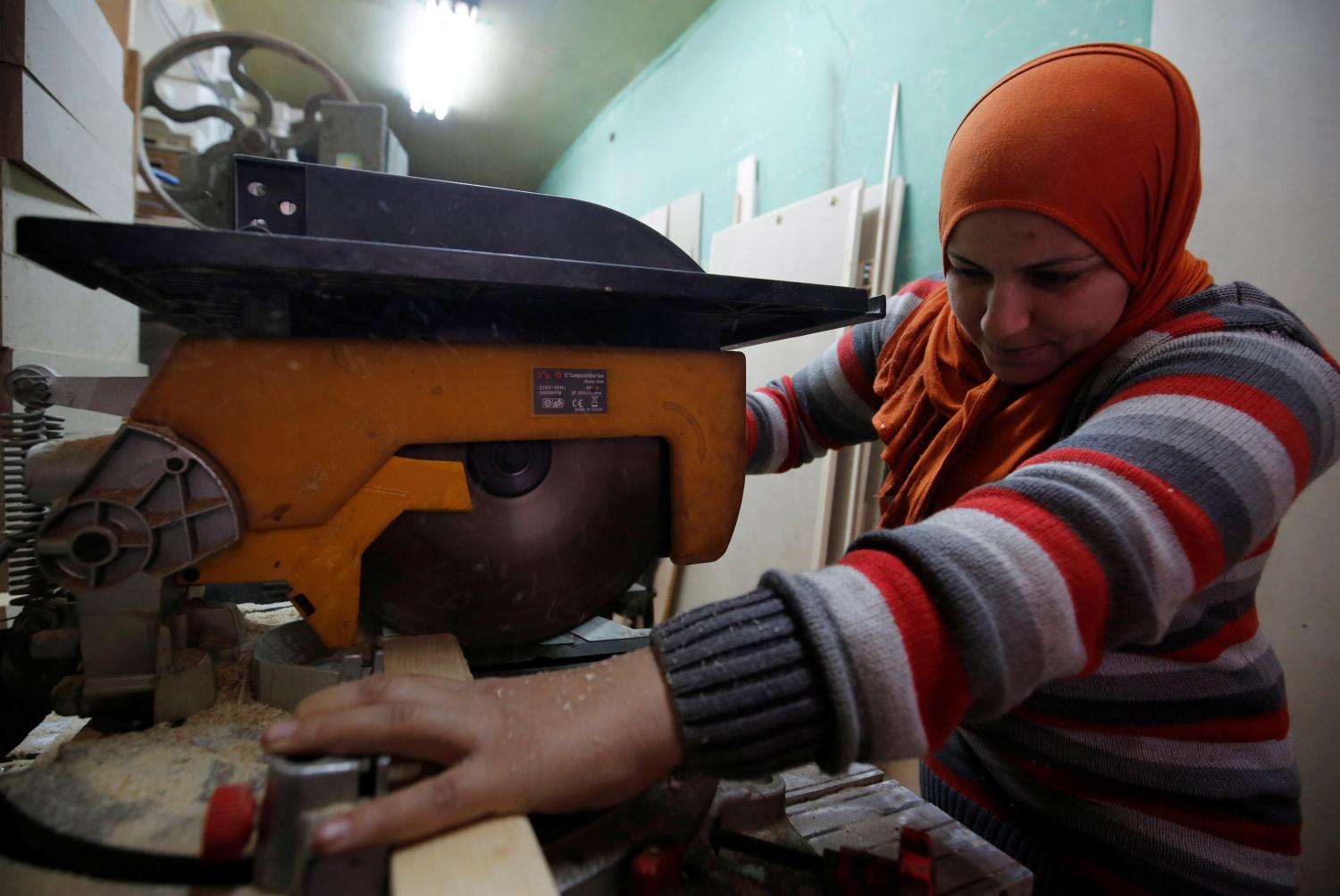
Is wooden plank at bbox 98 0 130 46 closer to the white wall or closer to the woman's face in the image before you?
the woman's face

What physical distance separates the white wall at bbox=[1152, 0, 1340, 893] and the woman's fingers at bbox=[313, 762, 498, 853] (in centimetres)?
122

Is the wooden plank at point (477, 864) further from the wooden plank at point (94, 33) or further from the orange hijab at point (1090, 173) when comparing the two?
the wooden plank at point (94, 33)

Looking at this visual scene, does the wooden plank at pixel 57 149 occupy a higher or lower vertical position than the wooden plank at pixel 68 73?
lower

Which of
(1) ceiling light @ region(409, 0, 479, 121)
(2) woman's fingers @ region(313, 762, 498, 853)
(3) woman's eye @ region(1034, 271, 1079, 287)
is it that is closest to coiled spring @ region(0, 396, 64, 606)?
(2) woman's fingers @ region(313, 762, 498, 853)

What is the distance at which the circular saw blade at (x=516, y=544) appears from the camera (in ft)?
1.90

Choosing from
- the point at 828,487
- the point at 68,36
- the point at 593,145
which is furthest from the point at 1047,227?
the point at 593,145

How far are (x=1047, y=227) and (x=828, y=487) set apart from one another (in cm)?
123

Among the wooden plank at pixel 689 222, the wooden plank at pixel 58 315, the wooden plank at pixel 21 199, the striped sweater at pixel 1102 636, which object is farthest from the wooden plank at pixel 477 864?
the wooden plank at pixel 689 222

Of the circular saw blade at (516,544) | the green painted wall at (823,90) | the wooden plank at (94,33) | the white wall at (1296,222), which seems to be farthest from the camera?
the green painted wall at (823,90)

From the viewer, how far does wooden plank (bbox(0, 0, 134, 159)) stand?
1.05 metres

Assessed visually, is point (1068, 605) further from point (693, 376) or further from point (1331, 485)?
point (1331, 485)

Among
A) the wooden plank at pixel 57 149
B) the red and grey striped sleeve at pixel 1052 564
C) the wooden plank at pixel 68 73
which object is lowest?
the red and grey striped sleeve at pixel 1052 564

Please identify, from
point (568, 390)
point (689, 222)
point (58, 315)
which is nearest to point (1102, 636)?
point (568, 390)

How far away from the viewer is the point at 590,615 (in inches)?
27.3
